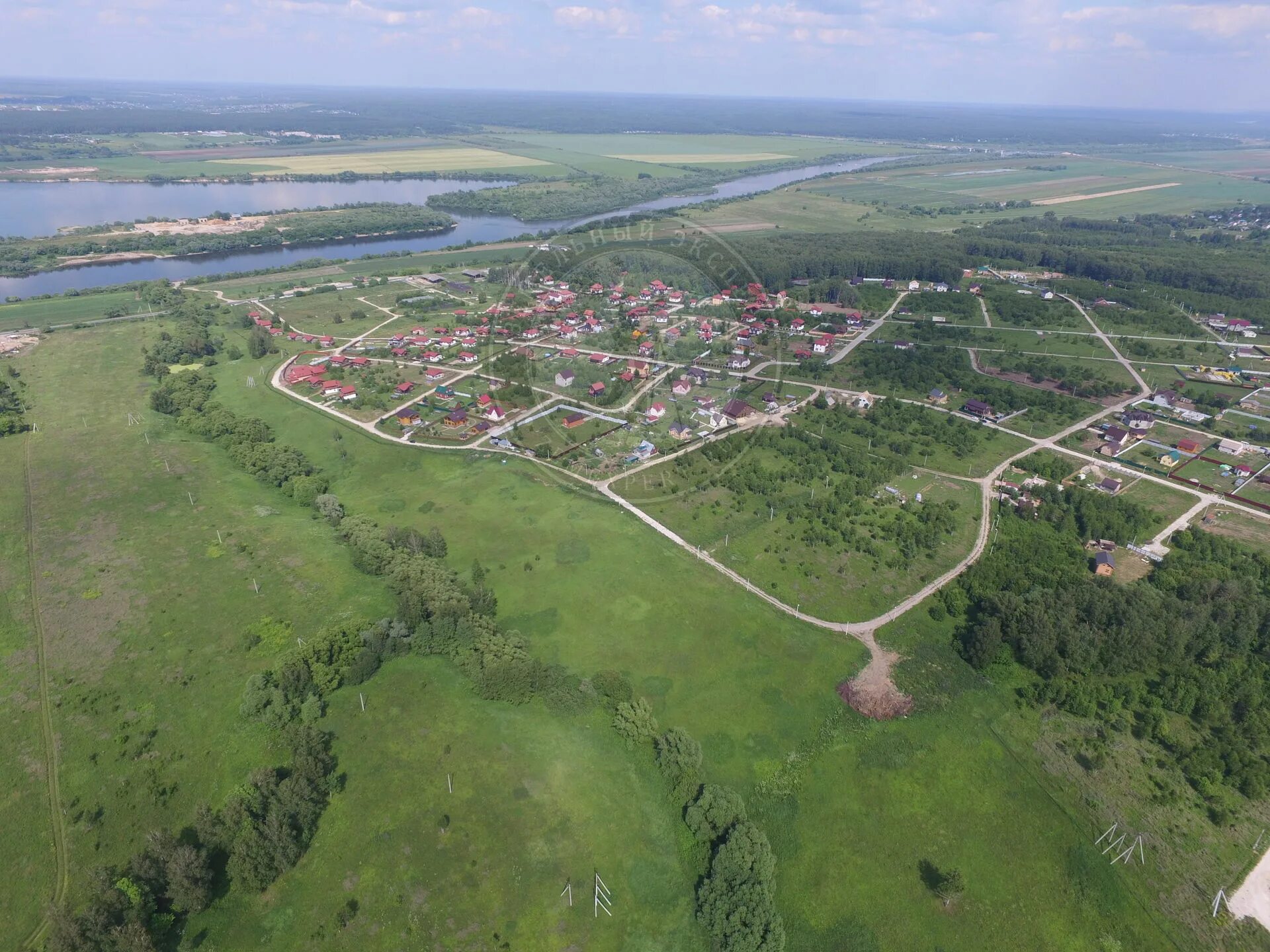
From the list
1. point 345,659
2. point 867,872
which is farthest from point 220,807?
point 867,872

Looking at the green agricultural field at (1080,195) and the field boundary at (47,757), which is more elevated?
the green agricultural field at (1080,195)

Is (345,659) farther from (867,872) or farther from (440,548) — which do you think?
(867,872)

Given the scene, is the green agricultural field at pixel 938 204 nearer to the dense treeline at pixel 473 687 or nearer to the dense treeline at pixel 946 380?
the dense treeline at pixel 946 380

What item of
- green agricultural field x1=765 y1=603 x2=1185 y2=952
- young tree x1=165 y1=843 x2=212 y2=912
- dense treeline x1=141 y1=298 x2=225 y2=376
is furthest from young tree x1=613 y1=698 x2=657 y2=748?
dense treeline x1=141 y1=298 x2=225 y2=376

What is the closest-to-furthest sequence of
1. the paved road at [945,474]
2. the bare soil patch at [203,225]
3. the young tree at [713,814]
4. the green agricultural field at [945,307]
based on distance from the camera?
the young tree at [713,814] → the paved road at [945,474] → the green agricultural field at [945,307] → the bare soil patch at [203,225]

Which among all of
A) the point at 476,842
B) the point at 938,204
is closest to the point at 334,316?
the point at 476,842

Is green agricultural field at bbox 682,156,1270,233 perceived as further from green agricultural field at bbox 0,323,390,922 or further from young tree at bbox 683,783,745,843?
young tree at bbox 683,783,745,843

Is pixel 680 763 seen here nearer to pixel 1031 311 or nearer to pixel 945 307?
pixel 945 307

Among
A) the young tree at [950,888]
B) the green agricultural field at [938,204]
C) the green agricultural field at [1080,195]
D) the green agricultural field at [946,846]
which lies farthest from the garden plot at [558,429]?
the green agricultural field at [1080,195]
